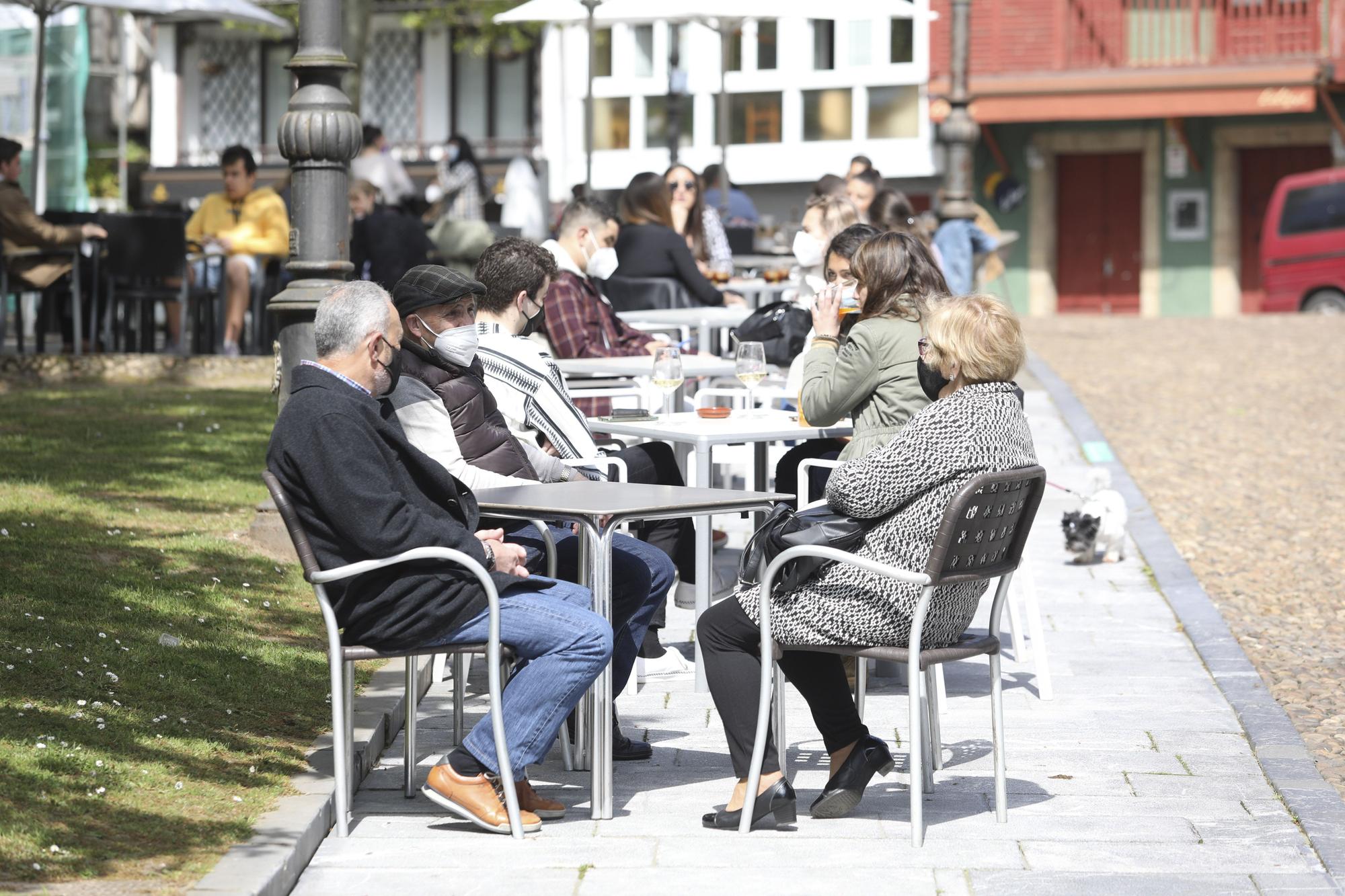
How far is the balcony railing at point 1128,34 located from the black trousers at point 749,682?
28202 millimetres

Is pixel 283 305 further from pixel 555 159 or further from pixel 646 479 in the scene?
pixel 555 159

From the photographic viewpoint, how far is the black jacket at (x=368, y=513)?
4848 millimetres

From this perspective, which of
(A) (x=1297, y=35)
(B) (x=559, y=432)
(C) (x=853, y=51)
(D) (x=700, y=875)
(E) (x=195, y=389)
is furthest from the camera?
(C) (x=853, y=51)

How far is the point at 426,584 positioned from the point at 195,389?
883cm

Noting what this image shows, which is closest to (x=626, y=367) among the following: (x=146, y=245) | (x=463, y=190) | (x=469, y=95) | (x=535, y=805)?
(x=535, y=805)

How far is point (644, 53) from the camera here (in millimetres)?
35938

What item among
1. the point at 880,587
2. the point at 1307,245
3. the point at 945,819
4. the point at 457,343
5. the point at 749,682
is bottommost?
the point at 945,819

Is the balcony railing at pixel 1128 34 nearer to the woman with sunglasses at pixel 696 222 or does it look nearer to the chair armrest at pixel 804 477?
the woman with sunglasses at pixel 696 222

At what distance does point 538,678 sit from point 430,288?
1273mm

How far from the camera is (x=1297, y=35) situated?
31.4 metres

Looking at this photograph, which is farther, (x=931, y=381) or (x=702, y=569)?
(x=702, y=569)

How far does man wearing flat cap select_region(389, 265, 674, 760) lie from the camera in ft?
18.6

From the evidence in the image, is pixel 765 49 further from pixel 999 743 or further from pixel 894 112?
pixel 999 743

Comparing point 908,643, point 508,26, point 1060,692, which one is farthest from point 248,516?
point 508,26
